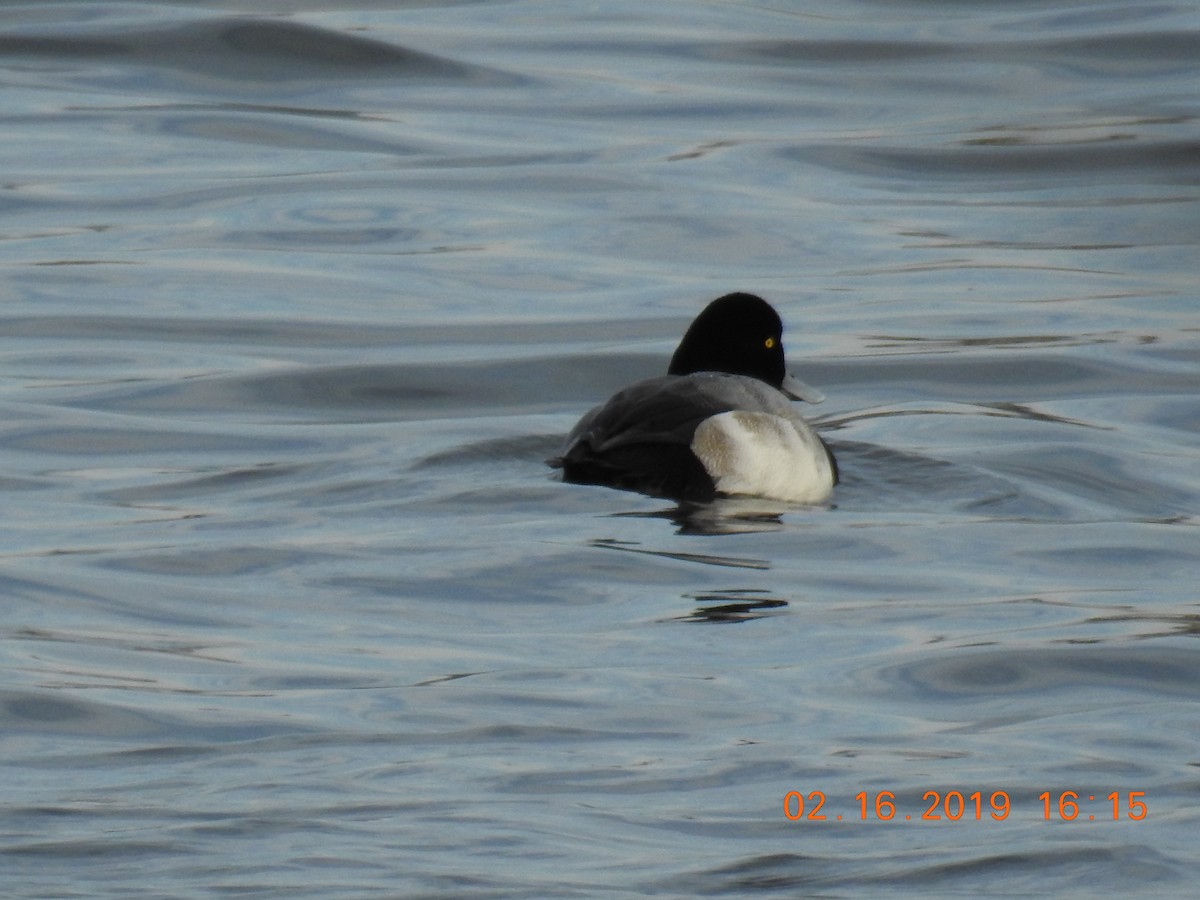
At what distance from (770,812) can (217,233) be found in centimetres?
1117

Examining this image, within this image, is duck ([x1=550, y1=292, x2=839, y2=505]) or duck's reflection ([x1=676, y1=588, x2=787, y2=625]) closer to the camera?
duck's reflection ([x1=676, y1=588, x2=787, y2=625])
